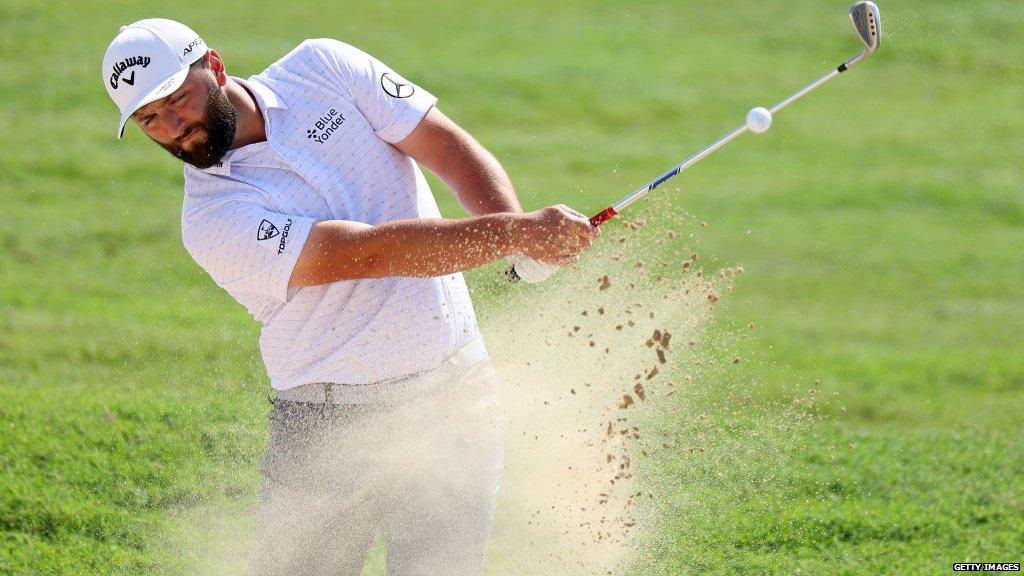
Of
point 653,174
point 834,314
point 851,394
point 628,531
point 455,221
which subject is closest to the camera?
point 455,221

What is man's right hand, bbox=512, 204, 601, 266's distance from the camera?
10.5 ft

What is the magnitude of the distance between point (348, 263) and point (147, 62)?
697mm

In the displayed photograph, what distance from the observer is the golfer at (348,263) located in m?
3.22

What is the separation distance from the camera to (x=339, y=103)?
11.4 feet

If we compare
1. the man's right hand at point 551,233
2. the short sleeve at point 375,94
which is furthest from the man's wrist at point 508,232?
the short sleeve at point 375,94

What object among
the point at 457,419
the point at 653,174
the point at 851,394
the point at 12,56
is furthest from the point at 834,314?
the point at 12,56

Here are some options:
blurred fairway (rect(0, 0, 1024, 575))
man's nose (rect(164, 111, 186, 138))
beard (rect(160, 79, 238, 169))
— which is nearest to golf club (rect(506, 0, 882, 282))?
beard (rect(160, 79, 238, 169))

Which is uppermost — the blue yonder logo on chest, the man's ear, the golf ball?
the golf ball

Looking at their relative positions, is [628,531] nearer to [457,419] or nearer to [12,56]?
[457,419]

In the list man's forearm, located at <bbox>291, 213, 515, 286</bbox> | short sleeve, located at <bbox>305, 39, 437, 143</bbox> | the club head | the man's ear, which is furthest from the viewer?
the club head

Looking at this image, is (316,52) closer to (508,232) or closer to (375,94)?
(375,94)

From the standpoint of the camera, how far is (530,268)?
3.42 metres

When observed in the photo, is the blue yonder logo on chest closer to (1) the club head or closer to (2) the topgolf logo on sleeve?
(2) the topgolf logo on sleeve

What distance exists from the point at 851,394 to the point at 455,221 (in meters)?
4.83
